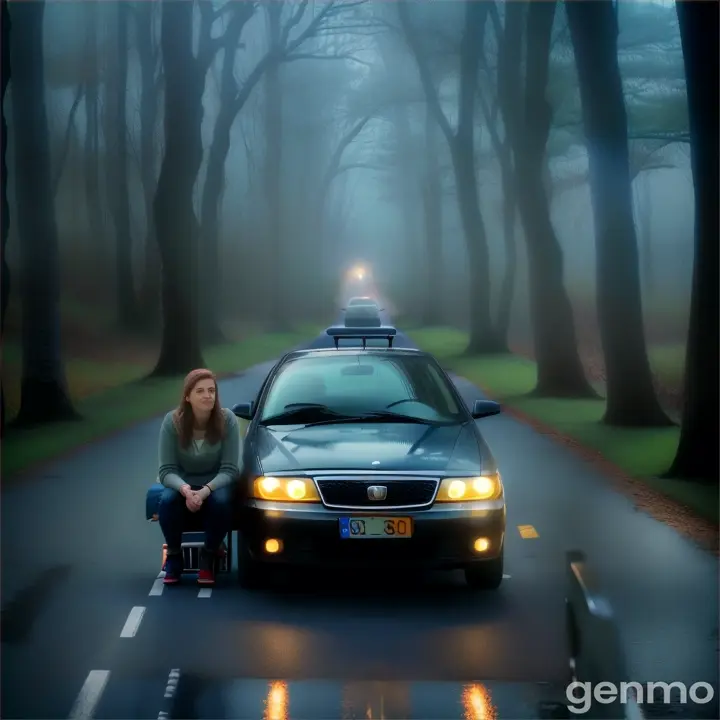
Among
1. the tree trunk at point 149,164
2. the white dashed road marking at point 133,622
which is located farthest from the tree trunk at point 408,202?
the white dashed road marking at point 133,622

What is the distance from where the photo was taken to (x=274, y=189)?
58.3 meters

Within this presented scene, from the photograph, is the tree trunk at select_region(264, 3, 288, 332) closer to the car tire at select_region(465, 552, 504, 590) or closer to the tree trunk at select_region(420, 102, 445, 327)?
Answer: the tree trunk at select_region(420, 102, 445, 327)

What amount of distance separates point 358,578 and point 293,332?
5229 cm

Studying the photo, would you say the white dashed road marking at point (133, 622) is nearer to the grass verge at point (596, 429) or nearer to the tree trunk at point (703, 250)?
the grass verge at point (596, 429)

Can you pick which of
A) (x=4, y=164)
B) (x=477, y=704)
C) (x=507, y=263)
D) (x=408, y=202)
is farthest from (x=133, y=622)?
(x=408, y=202)

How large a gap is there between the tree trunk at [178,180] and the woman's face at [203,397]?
22669 mm

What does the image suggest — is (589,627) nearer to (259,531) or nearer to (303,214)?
(259,531)

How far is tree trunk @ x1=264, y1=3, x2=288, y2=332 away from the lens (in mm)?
54844

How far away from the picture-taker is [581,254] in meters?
98.4

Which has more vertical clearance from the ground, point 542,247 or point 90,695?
point 542,247

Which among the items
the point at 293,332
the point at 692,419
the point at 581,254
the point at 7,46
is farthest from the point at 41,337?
the point at 581,254

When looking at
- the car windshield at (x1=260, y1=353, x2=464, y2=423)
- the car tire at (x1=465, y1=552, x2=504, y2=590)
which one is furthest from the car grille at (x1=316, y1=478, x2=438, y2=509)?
the car windshield at (x1=260, y1=353, x2=464, y2=423)

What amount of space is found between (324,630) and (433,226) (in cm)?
5626

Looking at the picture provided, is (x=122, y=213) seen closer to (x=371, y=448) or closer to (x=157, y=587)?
(x=157, y=587)
